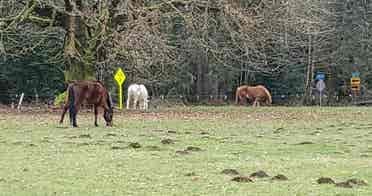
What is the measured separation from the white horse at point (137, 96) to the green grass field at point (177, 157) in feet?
38.0

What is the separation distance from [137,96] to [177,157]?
22.1 metres

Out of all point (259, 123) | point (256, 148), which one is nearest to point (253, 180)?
point (256, 148)

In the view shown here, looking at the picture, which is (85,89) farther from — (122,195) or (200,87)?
(200,87)

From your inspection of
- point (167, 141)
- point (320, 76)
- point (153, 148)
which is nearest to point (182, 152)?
point (153, 148)

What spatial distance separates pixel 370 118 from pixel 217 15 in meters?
5.98

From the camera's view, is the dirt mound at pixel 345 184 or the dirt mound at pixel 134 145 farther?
the dirt mound at pixel 134 145

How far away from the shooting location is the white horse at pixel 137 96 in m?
34.3

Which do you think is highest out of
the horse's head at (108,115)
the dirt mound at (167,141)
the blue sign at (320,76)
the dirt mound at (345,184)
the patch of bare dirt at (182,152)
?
the blue sign at (320,76)

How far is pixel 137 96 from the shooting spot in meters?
34.8

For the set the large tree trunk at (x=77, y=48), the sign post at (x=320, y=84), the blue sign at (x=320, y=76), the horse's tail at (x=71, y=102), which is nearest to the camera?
the horse's tail at (x=71, y=102)

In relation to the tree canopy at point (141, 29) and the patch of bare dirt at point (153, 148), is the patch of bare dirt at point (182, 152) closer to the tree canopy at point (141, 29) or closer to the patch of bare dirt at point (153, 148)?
the patch of bare dirt at point (153, 148)

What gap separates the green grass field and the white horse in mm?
11583

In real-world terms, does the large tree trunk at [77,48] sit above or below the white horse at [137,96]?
above

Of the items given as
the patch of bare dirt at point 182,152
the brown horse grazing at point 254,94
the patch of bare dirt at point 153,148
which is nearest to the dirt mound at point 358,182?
the patch of bare dirt at point 182,152
